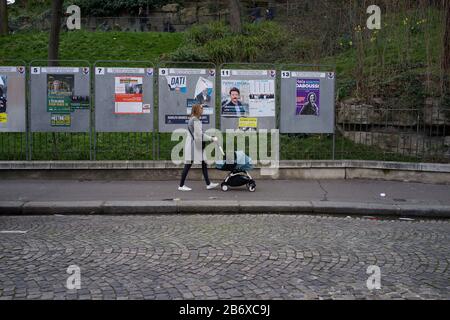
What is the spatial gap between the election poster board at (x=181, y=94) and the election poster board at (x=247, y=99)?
35 centimetres

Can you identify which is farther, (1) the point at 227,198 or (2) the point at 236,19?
(2) the point at 236,19

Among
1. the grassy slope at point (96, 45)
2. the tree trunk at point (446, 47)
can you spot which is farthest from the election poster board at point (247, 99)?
the grassy slope at point (96, 45)

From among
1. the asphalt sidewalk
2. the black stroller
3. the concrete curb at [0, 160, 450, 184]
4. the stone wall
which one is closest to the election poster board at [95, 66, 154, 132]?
the concrete curb at [0, 160, 450, 184]

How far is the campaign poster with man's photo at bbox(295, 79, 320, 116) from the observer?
43.4 feet

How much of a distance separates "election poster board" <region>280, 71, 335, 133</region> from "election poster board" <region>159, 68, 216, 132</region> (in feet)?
5.98

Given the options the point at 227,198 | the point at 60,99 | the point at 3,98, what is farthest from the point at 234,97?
the point at 3,98

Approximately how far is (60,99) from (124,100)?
1531 mm

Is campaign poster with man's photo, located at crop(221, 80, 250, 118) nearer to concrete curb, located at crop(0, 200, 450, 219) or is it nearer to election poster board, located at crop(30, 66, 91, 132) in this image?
election poster board, located at crop(30, 66, 91, 132)

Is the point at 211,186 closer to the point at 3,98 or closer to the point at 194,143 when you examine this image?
the point at 194,143

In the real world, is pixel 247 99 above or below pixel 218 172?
above

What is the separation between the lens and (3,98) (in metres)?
12.9

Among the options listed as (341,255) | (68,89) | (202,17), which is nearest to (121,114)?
(68,89)

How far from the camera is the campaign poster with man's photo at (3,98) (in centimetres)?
1281

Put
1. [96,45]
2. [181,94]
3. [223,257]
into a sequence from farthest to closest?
[96,45] < [181,94] < [223,257]
